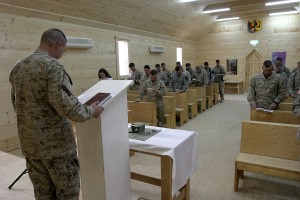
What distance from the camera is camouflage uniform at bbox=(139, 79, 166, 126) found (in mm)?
4664

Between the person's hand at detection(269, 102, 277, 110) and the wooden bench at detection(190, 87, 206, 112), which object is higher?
the person's hand at detection(269, 102, 277, 110)

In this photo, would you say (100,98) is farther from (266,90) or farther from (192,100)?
(192,100)

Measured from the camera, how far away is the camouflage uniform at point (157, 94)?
466 cm

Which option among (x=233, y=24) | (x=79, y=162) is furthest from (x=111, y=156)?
(x=233, y=24)

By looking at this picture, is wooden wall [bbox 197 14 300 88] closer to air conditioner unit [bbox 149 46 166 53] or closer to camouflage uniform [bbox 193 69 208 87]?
air conditioner unit [bbox 149 46 166 53]

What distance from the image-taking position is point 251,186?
9.05 ft

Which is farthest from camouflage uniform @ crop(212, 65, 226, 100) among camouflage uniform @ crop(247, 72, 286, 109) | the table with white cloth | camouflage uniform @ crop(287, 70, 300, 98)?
the table with white cloth

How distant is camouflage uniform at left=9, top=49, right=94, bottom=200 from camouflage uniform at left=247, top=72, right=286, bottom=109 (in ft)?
9.34

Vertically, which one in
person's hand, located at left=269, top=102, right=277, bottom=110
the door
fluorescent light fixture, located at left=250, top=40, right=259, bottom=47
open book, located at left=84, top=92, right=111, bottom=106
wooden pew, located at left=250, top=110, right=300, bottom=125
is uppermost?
fluorescent light fixture, located at left=250, top=40, right=259, bottom=47

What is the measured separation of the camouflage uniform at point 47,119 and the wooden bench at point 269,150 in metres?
1.87

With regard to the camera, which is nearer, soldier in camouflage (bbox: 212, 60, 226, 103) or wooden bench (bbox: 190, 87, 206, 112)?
wooden bench (bbox: 190, 87, 206, 112)

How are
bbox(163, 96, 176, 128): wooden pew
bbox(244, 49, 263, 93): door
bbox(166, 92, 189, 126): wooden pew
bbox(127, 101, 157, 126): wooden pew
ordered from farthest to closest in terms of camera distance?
bbox(244, 49, 263, 93): door < bbox(166, 92, 189, 126): wooden pew < bbox(163, 96, 176, 128): wooden pew < bbox(127, 101, 157, 126): wooden pew

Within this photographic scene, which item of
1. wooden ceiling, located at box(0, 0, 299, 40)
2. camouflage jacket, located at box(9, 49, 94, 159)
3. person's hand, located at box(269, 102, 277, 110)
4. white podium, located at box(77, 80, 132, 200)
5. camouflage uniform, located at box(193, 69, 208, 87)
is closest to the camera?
camouflage jacket, located at box(9, 49, 94, 159)

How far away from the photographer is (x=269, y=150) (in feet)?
8.71
